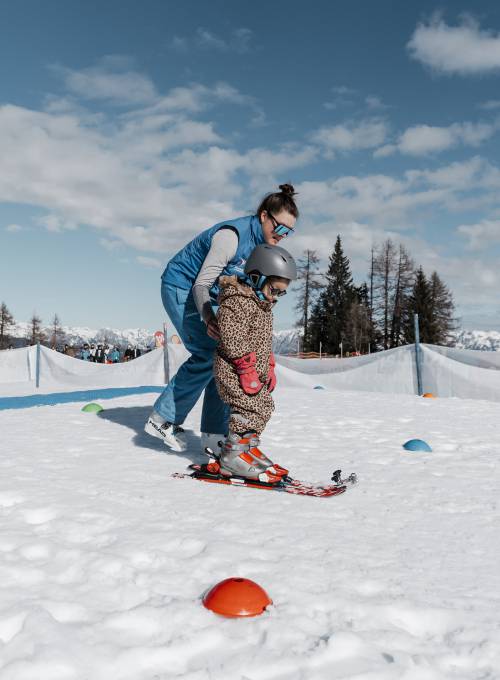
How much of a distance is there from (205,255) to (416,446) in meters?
2.15

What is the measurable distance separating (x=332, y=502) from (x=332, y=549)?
657 millimetres

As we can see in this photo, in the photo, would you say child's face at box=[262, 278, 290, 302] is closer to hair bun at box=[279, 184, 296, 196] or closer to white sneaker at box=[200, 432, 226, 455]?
hair bun at box=[279, 184, 296, 196]

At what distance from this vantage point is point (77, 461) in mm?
3543

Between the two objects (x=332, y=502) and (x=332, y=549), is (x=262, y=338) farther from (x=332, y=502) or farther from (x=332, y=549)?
(x=332, y=549)

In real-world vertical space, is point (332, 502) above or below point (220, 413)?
below

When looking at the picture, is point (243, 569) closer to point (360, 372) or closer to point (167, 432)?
point (167, 432)

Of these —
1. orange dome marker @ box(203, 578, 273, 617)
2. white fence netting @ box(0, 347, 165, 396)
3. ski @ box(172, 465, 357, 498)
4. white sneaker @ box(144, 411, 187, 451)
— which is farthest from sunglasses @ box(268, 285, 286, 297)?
white fence netting @ box(0, 347, 165, 396)

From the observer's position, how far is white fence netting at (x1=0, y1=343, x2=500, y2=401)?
9.01m

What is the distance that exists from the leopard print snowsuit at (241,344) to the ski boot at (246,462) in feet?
0.19

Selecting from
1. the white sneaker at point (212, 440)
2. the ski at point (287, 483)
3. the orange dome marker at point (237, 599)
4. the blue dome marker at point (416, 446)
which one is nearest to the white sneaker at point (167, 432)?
the white sneaker at point (212, 440)

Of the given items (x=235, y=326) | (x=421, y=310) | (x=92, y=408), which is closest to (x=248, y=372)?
(x=235, y=326)

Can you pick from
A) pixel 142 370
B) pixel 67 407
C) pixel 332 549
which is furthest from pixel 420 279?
pixel 332 549

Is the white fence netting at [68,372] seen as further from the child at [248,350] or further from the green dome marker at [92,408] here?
the child at [248,350]

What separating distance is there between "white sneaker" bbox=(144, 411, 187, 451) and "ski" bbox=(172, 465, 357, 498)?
564 millimetres
